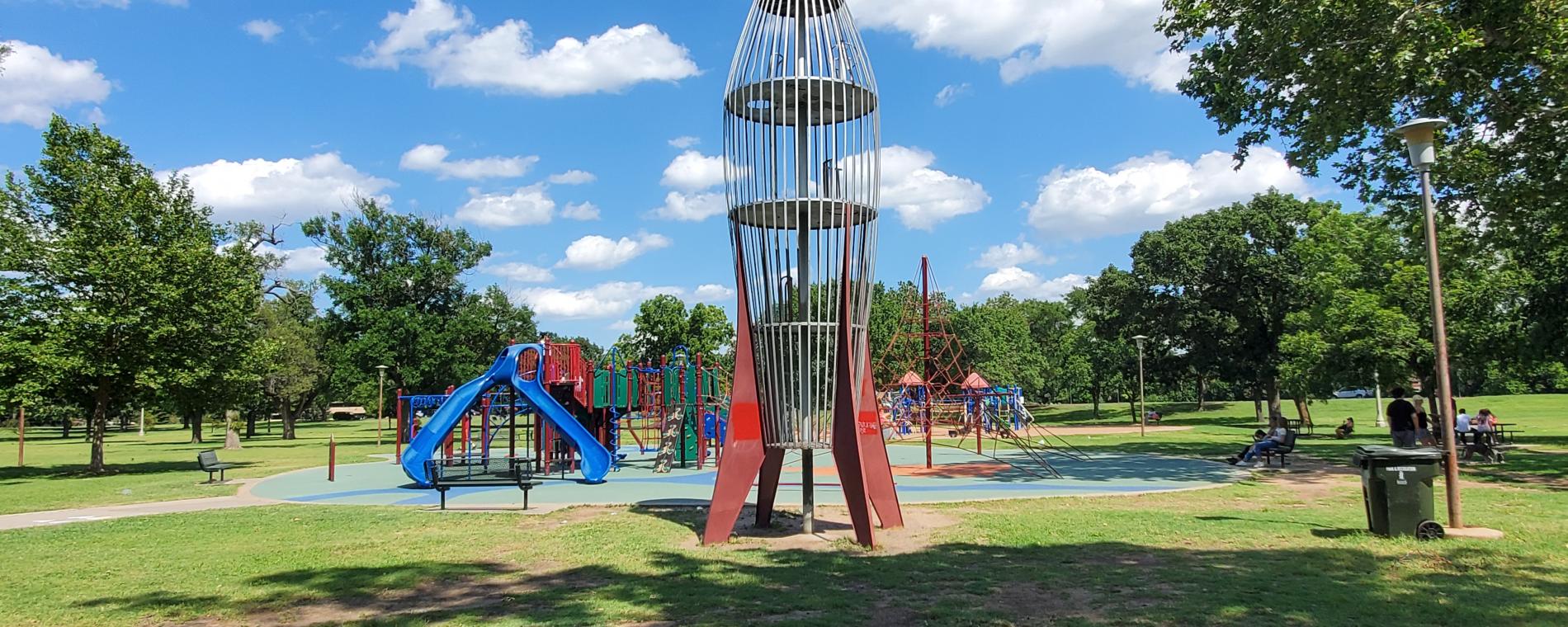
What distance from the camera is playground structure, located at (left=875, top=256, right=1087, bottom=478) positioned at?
23.1 metres

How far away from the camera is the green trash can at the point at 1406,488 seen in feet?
30.4

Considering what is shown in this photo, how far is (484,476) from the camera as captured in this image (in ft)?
61.3

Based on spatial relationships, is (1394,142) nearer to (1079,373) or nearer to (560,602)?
(560,602)

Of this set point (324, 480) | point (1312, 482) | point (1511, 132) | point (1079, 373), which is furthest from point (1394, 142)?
point (1079, 373)

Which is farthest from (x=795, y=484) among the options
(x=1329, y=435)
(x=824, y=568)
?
(x=1329, y=435)

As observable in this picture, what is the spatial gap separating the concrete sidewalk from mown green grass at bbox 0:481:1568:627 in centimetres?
110

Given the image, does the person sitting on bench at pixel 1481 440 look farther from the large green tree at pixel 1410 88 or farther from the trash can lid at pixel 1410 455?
the trash can lid at pixel 1410 455

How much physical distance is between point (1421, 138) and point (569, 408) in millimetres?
17470

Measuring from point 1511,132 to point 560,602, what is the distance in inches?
659

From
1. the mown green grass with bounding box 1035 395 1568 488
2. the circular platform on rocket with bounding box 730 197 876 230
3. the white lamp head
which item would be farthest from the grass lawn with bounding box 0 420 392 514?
the mown green grass with bounding box 1035 395 1568 488

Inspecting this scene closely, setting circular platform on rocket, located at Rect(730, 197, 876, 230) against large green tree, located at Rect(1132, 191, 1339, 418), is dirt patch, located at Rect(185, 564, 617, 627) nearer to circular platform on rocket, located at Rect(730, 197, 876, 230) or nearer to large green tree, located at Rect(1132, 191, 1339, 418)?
circular platform on rocket, located at Rect(730, 197, 876, 230)

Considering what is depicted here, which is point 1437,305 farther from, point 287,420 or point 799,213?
point 287,420

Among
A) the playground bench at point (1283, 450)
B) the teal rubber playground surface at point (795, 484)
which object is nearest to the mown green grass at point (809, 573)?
the teal rubber playground surface at point (795, 484)

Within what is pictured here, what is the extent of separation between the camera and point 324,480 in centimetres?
1995
